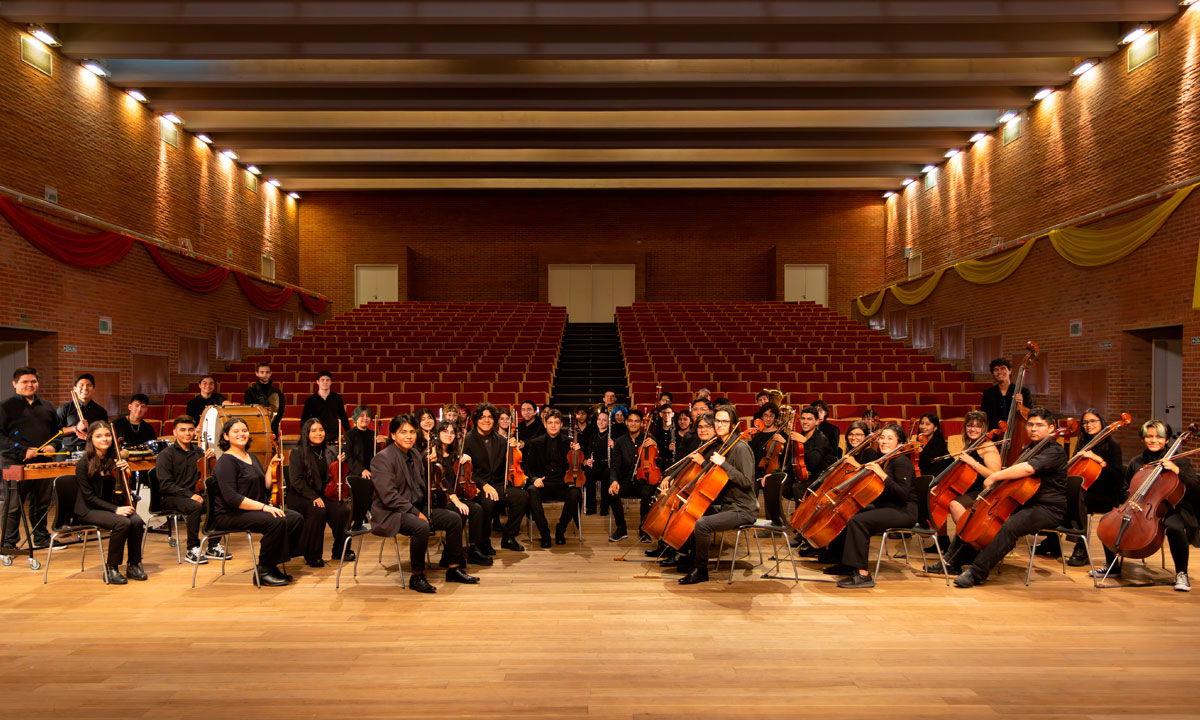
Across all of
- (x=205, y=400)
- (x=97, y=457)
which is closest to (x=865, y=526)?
(x=97, y=457)

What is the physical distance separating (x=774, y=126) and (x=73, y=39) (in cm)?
965

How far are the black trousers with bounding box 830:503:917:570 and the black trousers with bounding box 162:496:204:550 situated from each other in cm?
424

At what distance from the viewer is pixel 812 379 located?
9477 mm

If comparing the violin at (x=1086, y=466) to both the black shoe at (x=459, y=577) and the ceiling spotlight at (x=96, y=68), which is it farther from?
the ceiling spotlight at (x=96, y=68)

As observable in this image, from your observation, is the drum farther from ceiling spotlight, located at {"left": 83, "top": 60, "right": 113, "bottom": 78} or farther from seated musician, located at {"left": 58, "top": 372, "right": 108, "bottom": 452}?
ceiling spotlight, located at {"left": 83, "top": 60, "right": 113, "bottom": 78}

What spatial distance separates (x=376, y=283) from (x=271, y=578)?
1270cm

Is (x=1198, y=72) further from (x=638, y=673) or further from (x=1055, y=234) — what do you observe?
(x=638, y=673)

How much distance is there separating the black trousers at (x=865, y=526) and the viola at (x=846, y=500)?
0.06 metres

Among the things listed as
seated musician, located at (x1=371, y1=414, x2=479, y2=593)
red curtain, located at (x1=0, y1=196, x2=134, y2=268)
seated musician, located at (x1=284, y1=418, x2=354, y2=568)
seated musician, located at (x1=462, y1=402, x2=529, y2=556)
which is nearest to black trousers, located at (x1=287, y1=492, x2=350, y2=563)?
seated musician, located at (x1=284, y1=418, x2=354, y2=568)

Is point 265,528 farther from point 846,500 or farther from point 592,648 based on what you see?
point 846,500

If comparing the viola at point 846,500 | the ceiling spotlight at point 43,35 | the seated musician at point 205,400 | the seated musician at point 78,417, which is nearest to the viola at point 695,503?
the viola at point 846,500

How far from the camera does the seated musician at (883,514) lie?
411 cm

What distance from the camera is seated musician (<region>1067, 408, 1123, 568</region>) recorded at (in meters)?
4.59

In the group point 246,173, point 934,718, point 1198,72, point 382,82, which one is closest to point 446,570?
point 934,718
